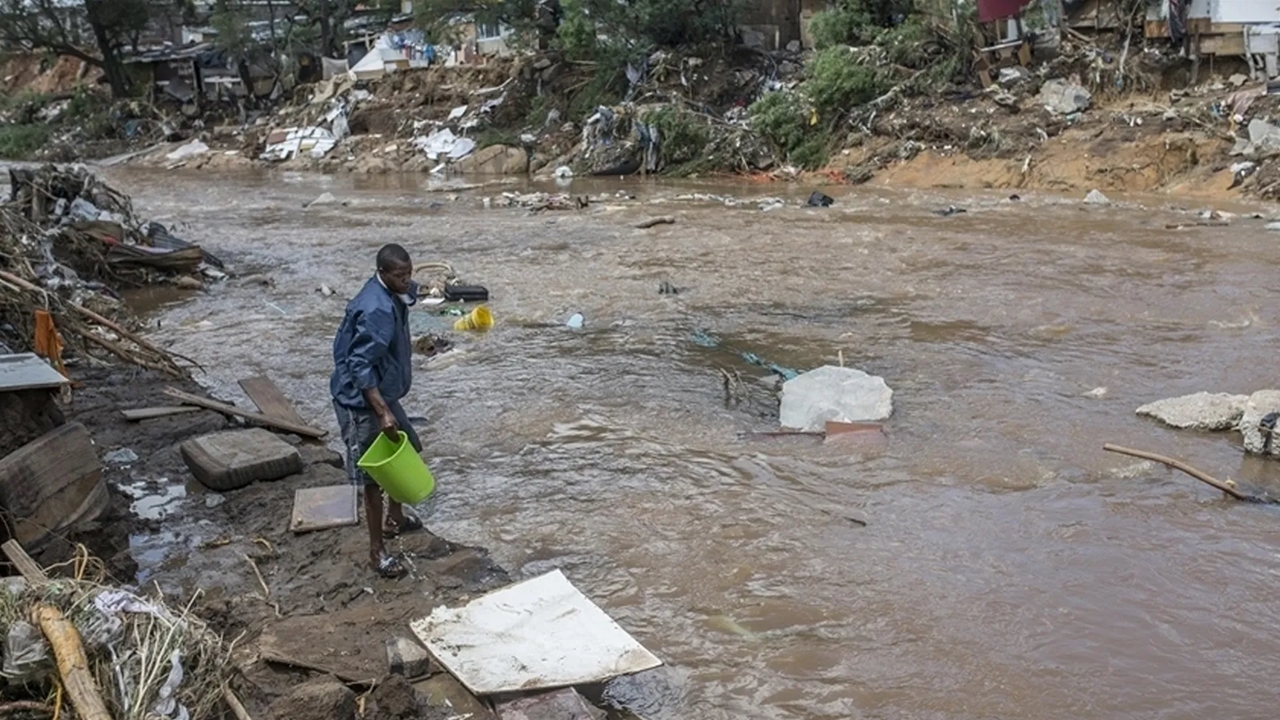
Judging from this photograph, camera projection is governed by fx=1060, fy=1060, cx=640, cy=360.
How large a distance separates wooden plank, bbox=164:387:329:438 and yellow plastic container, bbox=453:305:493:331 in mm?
2639

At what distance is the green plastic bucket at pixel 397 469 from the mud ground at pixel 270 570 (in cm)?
43

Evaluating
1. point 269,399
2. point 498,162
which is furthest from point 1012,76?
point 269,399

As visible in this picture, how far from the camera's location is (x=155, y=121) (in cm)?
3509

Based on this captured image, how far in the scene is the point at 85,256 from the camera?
1063 centimetres

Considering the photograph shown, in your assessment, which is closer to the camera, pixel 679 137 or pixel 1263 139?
pixel 1263 139

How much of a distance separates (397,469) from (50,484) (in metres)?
1.28

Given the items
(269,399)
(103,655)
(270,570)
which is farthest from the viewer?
(269,399)

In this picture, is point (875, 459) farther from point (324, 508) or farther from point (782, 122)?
point (782, 122)

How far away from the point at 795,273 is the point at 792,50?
50.2ft

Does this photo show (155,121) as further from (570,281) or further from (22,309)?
(22,309)

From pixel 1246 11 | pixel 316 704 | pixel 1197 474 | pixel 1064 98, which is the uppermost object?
pixel 1246 11

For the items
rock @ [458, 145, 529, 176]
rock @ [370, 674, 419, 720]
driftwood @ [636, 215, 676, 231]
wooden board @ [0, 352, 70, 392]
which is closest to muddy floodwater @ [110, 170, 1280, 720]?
rock @ [370, 674, 419, 720]

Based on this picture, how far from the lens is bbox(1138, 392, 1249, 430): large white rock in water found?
6.02m

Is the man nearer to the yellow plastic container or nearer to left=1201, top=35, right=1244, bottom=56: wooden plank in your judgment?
the yellow plastic container
